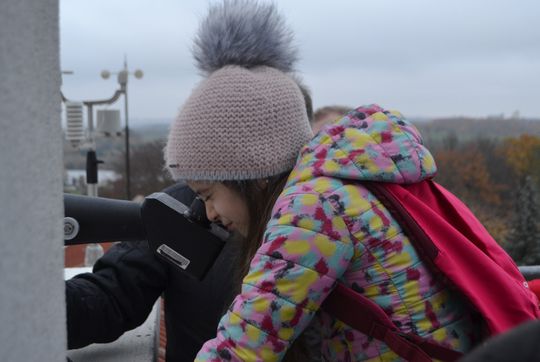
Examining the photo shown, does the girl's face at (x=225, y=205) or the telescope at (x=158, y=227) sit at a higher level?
the girl's face at (x=225, y=205)

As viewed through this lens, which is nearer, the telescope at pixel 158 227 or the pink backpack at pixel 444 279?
the pink backpack at pixel 444 279

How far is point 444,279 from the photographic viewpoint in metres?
1.19

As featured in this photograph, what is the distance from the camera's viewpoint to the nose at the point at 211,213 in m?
1.49

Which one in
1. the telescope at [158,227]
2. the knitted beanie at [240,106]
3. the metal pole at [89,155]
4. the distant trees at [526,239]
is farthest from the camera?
the distant trees at [526,239]

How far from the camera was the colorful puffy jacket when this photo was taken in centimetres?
114

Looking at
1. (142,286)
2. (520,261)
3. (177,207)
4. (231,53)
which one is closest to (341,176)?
(231,53)

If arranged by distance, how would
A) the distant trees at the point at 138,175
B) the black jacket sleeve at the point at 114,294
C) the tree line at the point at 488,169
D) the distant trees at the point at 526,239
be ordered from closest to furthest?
the black jacket sleeve at the point at 114,294 < the distant trees at the point at 526,239 < the distant trees at the point at 138,175 < the tree line at the point at 488,169

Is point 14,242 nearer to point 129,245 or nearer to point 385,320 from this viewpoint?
point 385,320

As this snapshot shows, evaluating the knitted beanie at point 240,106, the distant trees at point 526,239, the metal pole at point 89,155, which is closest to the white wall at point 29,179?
the knitted beanie at point 240,106

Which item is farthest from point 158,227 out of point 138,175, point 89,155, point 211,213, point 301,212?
point 138,175

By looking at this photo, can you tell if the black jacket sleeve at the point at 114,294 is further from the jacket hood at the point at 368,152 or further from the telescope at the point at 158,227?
the jacket hood at the point at 368,152

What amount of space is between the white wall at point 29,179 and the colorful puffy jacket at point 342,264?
0.58 meters

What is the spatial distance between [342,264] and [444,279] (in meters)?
0.19

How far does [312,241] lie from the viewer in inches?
44.6
